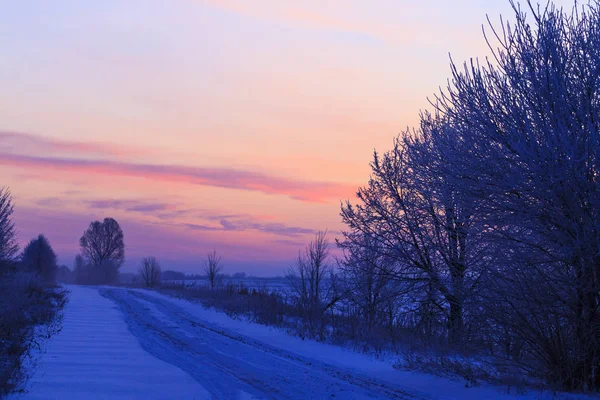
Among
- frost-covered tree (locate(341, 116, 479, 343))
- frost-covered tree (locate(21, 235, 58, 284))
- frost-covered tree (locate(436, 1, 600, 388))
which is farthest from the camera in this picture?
frost-covered tree (locate(21, 235, 58, 284))

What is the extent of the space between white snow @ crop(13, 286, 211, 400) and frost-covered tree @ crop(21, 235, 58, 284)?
6515 cm

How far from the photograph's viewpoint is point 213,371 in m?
10.9

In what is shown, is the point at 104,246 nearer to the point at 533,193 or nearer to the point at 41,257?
the point at 41,257

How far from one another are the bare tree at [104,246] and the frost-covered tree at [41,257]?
59.6 ft

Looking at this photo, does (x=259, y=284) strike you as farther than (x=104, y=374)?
Yes

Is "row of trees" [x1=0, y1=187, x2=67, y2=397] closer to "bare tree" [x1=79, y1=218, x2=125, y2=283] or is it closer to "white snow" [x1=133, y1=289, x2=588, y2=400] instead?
"white snow" [x1=133, y1=289, x2=588, y2=400]

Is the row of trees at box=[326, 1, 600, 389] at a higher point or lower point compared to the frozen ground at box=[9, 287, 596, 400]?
higher

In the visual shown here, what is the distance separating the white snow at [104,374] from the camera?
328 inches

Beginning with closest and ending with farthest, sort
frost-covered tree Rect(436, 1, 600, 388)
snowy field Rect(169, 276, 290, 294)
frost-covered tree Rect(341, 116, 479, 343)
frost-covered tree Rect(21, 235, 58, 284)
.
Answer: frost-covered tree Rect(436, 1, 600, 388)
frost-covered tree Rect(341, 116, 479, 343)
snowy field Rect(169, 276, 290, 294)
frost-covered tree Rect(21, 235, 58, 284)

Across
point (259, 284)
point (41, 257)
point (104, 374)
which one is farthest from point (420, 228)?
point (41, 257)

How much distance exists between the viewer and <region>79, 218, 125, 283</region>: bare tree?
98275 millimetres

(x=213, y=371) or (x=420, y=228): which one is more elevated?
(x=420, y=228)

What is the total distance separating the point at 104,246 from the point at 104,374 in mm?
95958

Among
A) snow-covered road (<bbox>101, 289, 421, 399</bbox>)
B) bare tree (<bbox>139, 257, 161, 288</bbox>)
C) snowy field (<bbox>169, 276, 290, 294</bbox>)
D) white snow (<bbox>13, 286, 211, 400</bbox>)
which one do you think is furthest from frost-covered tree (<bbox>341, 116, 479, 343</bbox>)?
bare tree (<bbox>139, 257, 161, 288</bbox>)
